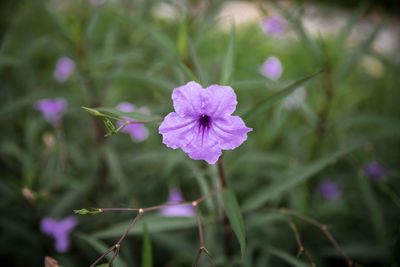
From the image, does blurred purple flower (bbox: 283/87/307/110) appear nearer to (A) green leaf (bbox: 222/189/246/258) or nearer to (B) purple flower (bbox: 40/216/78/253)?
(A) green leaf (bbox: 222/189/246/258)

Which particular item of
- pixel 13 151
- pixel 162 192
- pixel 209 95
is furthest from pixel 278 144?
pixel 13 151

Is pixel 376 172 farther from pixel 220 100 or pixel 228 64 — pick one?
pixel 220 100

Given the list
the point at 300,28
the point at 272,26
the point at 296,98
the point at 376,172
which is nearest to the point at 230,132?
the point at 300,28

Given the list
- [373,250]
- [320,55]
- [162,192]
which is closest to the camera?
[320,55]

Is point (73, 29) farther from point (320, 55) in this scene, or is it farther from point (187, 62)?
point (320, 55)

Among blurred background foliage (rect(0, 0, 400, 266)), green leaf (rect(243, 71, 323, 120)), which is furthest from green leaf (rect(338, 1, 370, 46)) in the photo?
green leaf (rect(243, 71, 323, 120))

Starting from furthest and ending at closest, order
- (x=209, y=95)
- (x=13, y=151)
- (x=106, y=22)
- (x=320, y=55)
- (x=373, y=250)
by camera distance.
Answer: (x=106, y=22), (x=13, y=151), (x=373, y=250), (x=320, y=55), (x=209, y=95)
